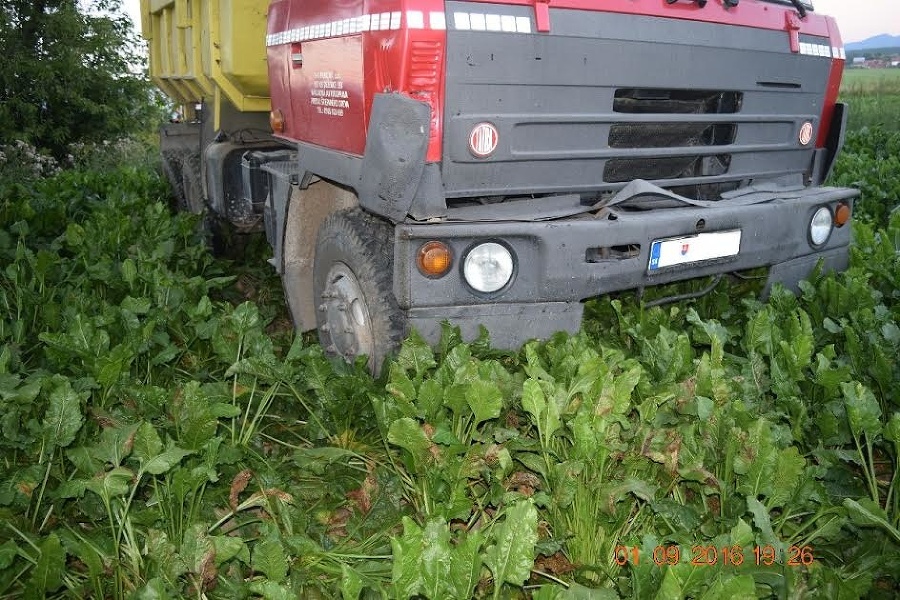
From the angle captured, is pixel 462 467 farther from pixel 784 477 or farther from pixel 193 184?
pixel 193 184

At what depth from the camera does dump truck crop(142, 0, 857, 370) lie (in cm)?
315

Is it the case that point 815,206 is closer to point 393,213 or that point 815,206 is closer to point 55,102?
point 393,213

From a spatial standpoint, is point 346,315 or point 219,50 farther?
point 219,50

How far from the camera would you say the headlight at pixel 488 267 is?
3.22m

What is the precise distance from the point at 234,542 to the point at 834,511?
183 cm

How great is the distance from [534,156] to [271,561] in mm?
1908

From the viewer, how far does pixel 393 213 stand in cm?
316

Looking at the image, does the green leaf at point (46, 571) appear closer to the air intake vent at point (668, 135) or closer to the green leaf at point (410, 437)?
the green leaf at point (410, 437)

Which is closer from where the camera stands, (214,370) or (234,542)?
(234,542)

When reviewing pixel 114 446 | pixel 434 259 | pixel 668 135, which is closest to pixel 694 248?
pixel 668 135

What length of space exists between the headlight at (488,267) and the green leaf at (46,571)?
169 cm

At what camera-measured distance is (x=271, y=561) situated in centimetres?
226

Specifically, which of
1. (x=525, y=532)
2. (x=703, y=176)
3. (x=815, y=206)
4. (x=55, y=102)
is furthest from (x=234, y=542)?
(x=55, y=102)
